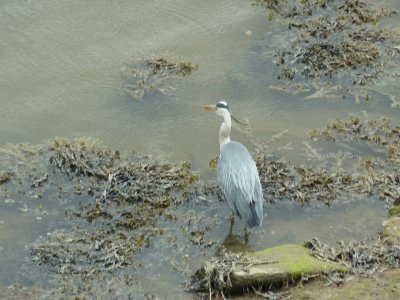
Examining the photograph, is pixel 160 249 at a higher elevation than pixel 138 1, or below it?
below

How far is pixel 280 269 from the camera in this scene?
7078mm

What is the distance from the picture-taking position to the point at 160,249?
8.00 m

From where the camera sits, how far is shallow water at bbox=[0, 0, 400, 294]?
27.9ft

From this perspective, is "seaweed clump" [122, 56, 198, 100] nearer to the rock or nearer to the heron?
the heron

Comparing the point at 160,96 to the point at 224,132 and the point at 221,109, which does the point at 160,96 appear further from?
the point at 224,132

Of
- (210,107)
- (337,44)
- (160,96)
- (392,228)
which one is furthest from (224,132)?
(337,44)

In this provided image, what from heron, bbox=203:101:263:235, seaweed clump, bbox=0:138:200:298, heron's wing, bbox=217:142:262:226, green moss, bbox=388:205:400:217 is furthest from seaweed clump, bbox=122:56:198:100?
green moss, bbox=388:205:400:217

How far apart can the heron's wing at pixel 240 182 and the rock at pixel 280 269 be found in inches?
29.6

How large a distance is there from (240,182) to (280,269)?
4.87 feet

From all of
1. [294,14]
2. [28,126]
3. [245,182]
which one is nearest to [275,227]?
[245,182]

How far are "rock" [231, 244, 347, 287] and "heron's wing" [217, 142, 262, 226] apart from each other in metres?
0.75

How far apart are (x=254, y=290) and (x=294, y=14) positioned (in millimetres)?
6500

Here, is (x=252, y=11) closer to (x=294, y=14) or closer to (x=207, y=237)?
(x=294, y=14)

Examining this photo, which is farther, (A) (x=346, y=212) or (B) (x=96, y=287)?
(A) (x=346, y=212)
